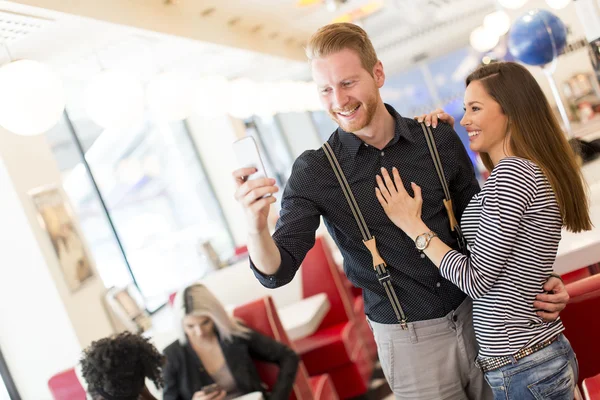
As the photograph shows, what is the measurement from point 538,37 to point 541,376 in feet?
12.4

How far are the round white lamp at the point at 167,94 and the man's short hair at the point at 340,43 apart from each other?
3.26 metres

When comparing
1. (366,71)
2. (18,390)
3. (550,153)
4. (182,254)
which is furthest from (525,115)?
(182,254)

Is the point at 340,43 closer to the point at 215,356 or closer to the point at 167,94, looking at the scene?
the point at 215,356

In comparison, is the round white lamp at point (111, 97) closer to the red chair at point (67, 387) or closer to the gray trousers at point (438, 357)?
the red chair at point (67, 387)

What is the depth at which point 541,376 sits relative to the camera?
1539 millimetres

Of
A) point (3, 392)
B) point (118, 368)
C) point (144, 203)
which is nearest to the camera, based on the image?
point (118, 368)

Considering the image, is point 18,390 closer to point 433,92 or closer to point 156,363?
point 156,363

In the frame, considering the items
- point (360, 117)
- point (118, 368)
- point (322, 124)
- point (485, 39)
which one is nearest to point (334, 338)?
point (118, 368)

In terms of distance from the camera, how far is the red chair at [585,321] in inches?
76.9

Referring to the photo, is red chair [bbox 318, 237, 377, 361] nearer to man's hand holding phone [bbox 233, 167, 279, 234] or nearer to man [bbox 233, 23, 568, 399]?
man [bbox 233, 23, 568, 399]

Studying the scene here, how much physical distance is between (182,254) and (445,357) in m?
5.91

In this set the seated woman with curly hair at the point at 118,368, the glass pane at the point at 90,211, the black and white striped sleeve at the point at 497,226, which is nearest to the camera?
the black and white striped sleeve at the point at 497,226

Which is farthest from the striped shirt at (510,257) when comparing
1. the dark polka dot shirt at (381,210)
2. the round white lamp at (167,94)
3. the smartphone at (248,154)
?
the round white lamp at (167,94)

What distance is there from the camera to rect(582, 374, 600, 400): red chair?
1.69 meters
